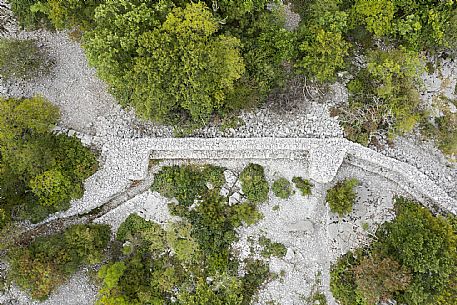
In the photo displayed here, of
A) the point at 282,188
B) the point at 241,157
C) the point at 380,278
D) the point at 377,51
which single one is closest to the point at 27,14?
the point at 241,157

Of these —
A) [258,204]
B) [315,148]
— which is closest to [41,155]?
[258,204]

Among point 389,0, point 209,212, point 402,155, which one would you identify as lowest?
point 209,212

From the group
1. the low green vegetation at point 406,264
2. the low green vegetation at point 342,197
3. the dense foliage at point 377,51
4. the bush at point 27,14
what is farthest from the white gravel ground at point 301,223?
the bush at point 27,14

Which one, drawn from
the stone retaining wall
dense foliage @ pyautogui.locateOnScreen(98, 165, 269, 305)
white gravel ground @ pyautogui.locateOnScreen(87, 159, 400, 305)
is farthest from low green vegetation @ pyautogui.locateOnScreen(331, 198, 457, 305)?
dense foliage @ pyautogui.locateOnScreen(98, 165, 269, 305)

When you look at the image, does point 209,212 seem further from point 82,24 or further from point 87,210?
point 82,24

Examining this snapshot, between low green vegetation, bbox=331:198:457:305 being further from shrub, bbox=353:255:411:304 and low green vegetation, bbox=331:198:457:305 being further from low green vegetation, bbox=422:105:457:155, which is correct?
low green vegetation, bbox=422:105:457:155

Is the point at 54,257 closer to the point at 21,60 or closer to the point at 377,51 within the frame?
the point at 21,60

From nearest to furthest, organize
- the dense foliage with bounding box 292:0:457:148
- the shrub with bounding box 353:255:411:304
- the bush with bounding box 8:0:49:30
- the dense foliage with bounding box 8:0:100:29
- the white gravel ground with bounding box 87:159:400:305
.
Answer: the dense foliage with bounding box 292:0:457:148 → the shrub with bounding box 353:255:411:304 → the dense foliage with bounding box 8:0:100:29 → the bush with bounding box 8:0:49:30 → the white gravel ground with bounding box 87:159:400:305
